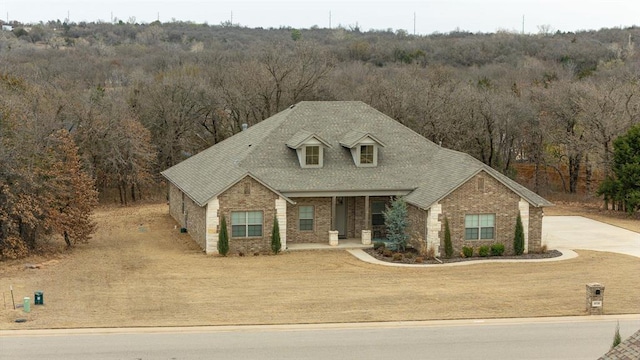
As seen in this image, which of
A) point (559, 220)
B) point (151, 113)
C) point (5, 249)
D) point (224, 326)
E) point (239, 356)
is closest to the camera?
point (239, 356)

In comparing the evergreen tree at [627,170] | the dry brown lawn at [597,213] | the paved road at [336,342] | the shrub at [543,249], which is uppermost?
the evergreen tree at [627,170]

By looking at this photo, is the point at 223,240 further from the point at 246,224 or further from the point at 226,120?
the point at 226,120

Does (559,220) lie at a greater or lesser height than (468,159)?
lesser

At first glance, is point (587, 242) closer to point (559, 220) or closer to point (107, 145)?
point (559, 220)

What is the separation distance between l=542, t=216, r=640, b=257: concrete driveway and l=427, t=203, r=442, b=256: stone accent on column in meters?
6.33

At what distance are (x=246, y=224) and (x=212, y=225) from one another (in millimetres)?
1516

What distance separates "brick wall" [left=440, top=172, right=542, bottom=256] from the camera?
35.9 meters

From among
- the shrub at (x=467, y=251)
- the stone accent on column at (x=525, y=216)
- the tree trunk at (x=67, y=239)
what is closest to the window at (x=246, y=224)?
the tree trunk at (x=67, y=239)

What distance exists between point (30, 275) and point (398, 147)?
1864 cm

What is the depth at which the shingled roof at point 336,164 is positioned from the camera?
36.8m

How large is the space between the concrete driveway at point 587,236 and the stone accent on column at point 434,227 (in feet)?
20.8

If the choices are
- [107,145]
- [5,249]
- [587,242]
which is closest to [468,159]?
[587,242]

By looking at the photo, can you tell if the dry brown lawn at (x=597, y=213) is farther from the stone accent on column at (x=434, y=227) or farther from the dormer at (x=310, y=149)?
the dormer at (x=310, y=149)

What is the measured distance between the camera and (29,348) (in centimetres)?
2088
